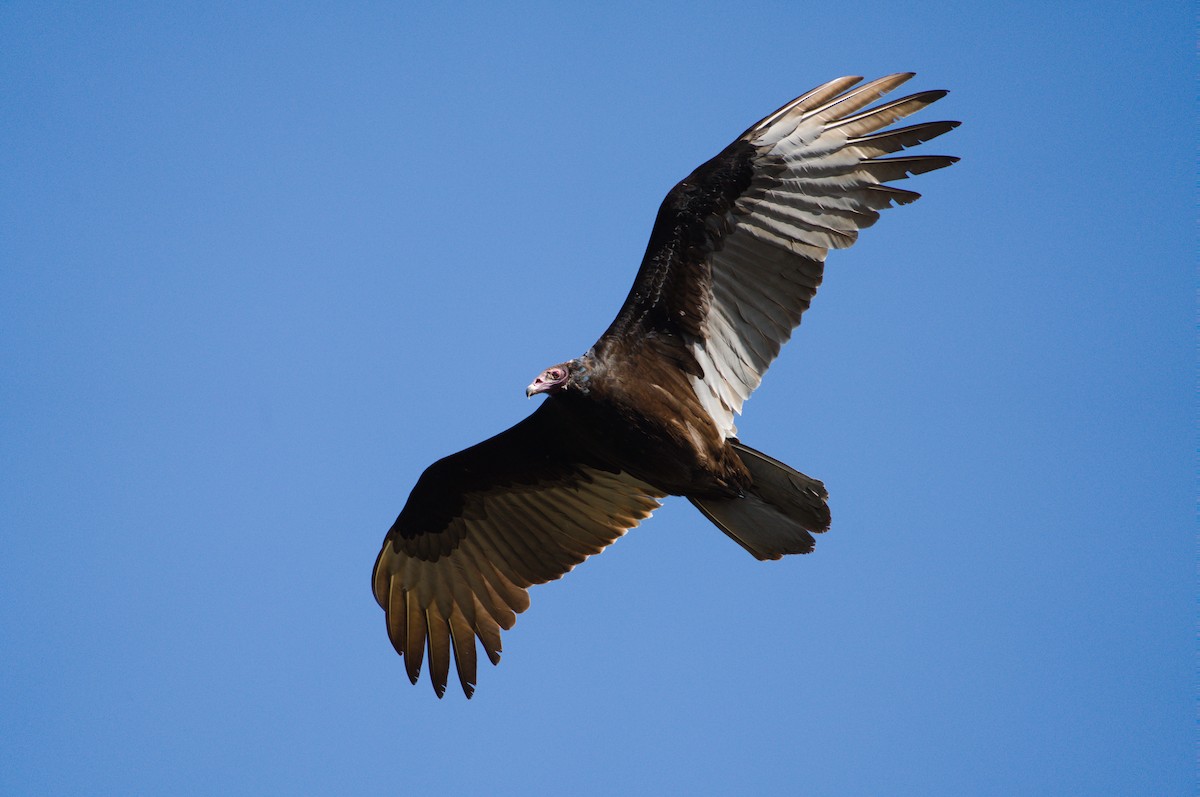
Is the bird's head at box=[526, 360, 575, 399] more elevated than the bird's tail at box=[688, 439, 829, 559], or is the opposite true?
the bird's head at box=[526, 360, 575, 399]

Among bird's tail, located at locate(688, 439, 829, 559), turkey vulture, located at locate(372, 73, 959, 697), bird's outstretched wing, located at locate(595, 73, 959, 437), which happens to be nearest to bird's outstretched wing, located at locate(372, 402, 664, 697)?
turkey vulture, located at locate(372, 73, 959, 697)

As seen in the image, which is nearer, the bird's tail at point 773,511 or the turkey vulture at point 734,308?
the turkey vulture at point 734,308

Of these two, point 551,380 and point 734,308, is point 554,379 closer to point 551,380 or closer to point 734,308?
point 551,380

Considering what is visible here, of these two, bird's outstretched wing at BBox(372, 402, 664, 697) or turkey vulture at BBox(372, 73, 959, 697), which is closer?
turkey vulture at BBox(372, 73, 959, 697)

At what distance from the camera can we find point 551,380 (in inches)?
266

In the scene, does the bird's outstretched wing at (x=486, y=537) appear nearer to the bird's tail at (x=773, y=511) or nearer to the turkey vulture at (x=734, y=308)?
the turkey vulture at (x=734, y=308)

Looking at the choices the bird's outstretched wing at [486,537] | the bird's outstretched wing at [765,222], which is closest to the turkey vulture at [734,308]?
the bird's outstretched wing at [765,222]

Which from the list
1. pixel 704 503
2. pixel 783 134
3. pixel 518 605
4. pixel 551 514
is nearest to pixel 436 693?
pixel 518 605

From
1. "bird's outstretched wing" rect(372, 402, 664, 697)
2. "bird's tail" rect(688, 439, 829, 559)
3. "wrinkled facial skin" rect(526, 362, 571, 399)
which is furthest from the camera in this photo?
"bird's outstretched wing" rect(372, 402, 664, 697)

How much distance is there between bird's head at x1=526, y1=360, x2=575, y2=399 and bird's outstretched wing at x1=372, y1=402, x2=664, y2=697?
1.03m

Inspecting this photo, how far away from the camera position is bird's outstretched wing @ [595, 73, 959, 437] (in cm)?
680

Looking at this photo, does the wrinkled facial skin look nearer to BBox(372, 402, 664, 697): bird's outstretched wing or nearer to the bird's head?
the bird's head

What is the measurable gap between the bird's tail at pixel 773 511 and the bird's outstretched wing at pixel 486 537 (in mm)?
836

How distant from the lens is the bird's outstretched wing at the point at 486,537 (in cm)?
789
